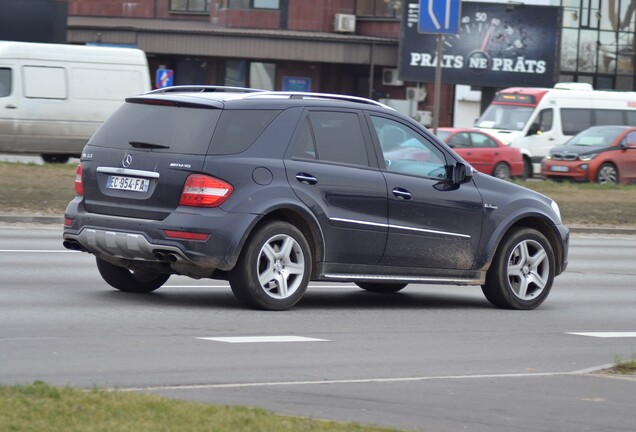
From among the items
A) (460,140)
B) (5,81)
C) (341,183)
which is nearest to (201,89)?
(341,183)

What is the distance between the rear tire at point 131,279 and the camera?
11.7 m

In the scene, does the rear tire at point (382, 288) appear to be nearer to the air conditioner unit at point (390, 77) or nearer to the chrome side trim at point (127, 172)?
the chrome side trim at point (127, 172)

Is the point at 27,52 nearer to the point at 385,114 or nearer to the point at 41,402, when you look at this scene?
the point at 385,114

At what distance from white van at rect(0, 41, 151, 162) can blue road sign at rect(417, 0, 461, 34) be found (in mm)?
9559

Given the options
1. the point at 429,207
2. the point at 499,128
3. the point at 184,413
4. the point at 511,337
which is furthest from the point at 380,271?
the point at 499,128

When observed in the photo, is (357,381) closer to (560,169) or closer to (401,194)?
(401,194)

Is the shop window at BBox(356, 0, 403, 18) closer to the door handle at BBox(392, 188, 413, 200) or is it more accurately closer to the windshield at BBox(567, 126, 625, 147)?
the windshield at BBox(567, 126, 625, 147)

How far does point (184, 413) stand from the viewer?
20.3ft

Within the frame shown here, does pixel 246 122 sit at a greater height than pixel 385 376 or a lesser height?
greater

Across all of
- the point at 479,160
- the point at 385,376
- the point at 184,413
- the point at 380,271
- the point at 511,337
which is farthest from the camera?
the point at 479,160

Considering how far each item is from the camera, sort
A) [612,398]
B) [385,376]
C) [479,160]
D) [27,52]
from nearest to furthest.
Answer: [612,398], [385,376], [27,52], [479,160]

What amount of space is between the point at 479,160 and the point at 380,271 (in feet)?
78.6

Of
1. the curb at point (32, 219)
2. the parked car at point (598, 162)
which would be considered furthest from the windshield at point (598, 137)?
the curb at point (32, 219)

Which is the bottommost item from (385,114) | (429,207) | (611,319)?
(611,319)
